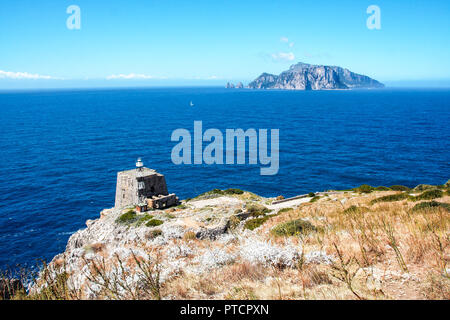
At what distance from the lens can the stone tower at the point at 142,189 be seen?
38.9 meters

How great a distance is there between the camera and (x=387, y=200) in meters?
25.6

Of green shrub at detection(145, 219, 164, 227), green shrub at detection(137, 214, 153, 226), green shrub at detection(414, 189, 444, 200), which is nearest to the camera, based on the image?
green shrub at detection(414, 189, 444, 200)

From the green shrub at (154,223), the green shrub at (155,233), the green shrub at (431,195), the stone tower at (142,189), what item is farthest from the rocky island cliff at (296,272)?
the stone tower at (142,189)

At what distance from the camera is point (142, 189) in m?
39.5

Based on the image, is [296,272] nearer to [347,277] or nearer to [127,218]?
[347,277]

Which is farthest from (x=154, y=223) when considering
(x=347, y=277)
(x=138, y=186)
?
(x=347, y=277)

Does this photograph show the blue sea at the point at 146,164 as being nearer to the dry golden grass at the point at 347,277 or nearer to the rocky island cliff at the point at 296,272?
the rocky island cliff at the point at 296,272

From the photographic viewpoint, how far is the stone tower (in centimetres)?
3885

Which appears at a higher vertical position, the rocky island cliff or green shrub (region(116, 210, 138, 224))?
the rocky island cliff

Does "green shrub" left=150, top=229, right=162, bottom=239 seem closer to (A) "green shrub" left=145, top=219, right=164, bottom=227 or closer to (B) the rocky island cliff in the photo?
(A) "green shrub" left=145, top=219, right=164, bottom=227

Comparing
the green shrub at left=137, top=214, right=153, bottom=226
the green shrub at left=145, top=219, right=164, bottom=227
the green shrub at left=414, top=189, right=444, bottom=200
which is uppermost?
the green shrub at left=414, top=189, right=444, bottom=200

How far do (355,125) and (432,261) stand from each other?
5081 inches

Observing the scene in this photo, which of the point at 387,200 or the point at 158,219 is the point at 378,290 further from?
the point at 158,219

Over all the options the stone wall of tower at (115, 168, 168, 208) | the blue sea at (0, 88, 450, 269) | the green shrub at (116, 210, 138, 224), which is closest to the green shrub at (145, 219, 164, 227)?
the green shrub at (116, 210, 138, 224)
